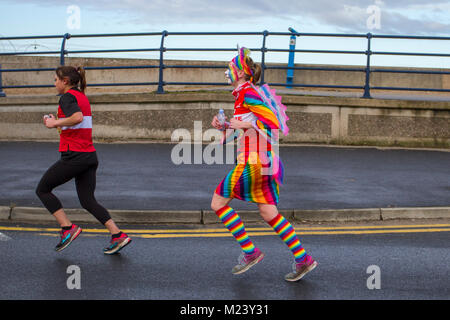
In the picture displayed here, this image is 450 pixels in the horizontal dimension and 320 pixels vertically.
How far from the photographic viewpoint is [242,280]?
550cm

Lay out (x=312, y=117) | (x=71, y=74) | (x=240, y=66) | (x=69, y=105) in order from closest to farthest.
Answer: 1. (x=240, y=66)
2. (x=69, y=105)
3. (x=71, y=74)
4. (x=312, y=117)

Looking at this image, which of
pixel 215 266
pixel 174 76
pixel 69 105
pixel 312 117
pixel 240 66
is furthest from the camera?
pixel 174 76

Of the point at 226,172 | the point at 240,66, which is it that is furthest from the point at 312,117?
the point at 240,66

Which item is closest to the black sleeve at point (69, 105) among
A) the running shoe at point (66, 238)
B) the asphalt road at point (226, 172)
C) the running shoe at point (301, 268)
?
the running shoe at point (66, 238)

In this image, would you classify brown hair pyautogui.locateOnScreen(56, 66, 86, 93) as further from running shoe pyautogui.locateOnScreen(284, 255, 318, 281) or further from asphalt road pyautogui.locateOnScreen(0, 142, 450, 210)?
running shoe pyautogui.locateOnScreen(284, 255, 318, 281)

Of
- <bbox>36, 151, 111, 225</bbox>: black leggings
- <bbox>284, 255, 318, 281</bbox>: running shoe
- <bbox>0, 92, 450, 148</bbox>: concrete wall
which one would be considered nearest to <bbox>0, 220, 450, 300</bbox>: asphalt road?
<bbox>284, 255, 318, 281</bbox>: running shoe

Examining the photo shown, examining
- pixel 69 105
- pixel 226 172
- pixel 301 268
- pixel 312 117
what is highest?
pixel 69 105

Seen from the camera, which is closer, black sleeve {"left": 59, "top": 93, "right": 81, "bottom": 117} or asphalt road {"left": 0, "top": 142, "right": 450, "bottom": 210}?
black sleeve {"left": 59, "top": 93, "right": 81, "bottom": 117}

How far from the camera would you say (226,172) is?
10.9m

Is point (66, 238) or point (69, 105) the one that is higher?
point (69, 105)

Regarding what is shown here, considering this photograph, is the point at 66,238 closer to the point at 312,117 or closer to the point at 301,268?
the point at 301,268

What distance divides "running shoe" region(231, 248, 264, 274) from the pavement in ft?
7.31

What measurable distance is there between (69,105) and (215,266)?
1985mm

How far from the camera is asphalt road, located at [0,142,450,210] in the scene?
8516 millimetres
